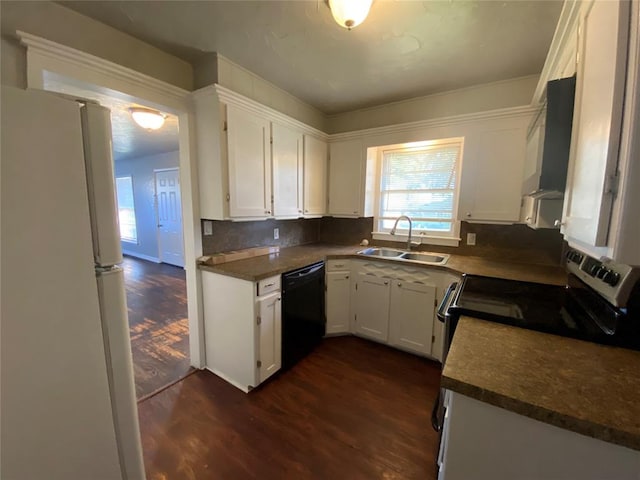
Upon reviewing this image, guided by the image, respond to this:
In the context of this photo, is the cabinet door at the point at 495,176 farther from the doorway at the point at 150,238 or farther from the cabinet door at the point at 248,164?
the doorway at the point at 150,238

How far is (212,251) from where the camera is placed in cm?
228

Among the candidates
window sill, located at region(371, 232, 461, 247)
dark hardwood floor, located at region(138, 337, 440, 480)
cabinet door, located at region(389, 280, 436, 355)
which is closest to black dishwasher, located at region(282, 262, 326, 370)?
dark hardwood floor, located at region(138, 337, 440, 480)

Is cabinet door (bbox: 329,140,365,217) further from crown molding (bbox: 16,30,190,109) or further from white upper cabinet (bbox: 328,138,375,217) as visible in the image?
crown molding (bbox: 16,30,190,109)

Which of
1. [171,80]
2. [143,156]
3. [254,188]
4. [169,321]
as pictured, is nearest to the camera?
[171,80]

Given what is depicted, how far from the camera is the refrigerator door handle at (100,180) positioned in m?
0.83

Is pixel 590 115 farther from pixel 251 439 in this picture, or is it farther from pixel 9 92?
pixel 251 439

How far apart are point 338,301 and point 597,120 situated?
7.52 ft

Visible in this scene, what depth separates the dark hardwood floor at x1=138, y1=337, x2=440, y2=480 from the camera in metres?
1.44

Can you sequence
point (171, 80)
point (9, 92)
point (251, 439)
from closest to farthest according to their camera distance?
1. point (9, 92)
2. point (251, 439)
3. point (171, 80)

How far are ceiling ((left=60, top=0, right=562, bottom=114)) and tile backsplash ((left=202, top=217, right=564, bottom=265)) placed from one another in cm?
133

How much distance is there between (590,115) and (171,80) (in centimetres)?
242

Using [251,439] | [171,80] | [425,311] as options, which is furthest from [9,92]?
[425,311]

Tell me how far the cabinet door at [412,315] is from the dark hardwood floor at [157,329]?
6.32ft

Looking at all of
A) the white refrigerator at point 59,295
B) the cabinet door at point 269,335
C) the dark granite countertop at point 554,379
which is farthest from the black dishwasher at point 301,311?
the dark granite countertop at point 554,379
